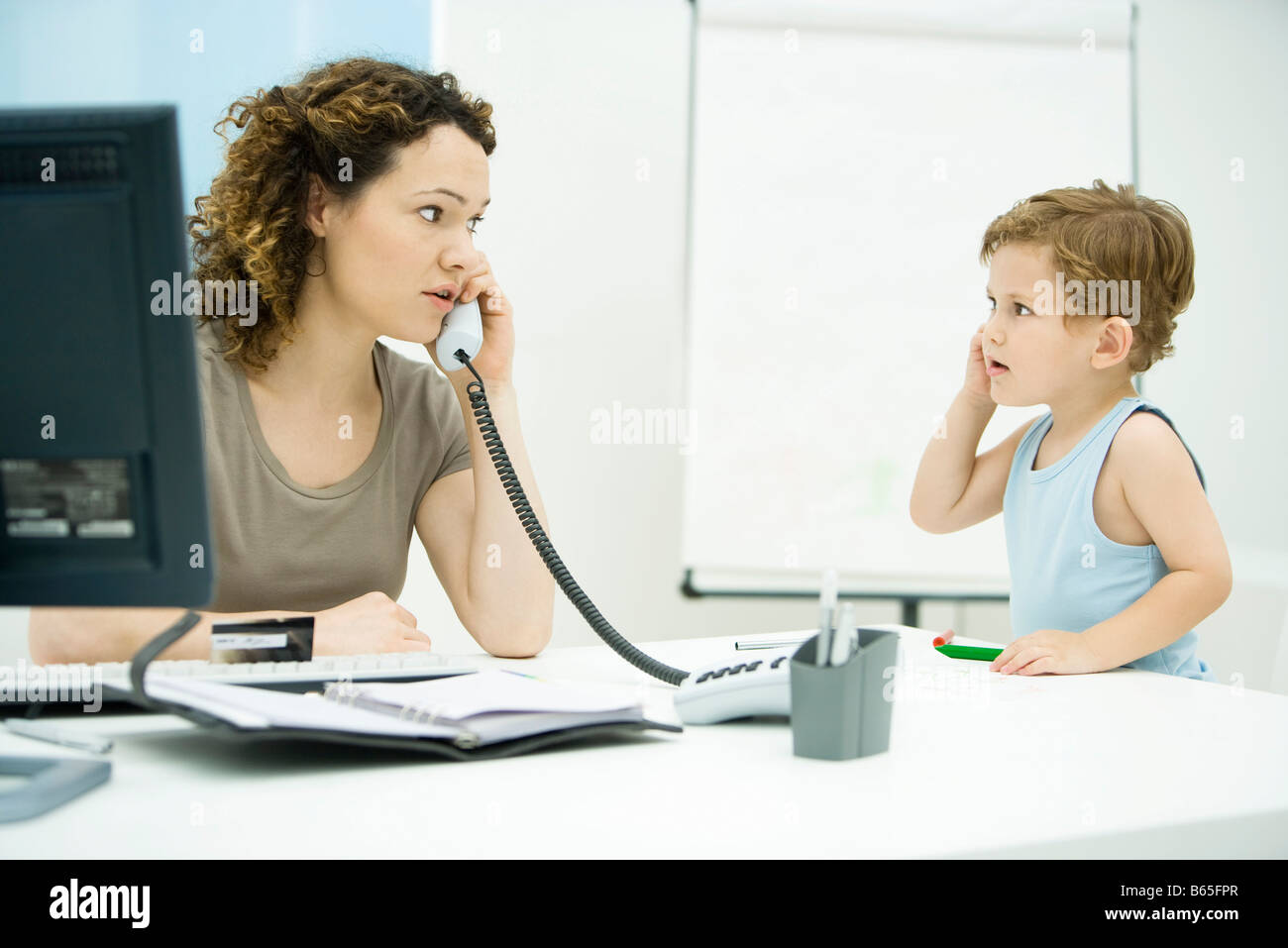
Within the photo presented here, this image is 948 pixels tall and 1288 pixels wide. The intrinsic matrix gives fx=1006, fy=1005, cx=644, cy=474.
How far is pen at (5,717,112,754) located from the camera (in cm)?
69

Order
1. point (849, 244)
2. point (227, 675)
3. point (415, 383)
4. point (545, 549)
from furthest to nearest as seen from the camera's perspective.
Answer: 1. point (849, 244)
2. point (415, 383)
3. point (545, 549)
4. point (227, 675)

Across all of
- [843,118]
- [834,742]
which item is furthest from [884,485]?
[834,742]

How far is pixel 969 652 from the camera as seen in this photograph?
1251mm

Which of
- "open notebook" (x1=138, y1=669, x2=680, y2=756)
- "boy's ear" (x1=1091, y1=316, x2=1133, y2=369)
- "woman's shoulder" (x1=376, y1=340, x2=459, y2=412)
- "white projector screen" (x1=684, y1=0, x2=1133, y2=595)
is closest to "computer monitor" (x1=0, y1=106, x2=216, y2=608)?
"open notebook" (x1=138, y1=669, x2=680, y2=756)

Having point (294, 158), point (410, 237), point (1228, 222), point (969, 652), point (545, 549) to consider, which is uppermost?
point (1228, 222)

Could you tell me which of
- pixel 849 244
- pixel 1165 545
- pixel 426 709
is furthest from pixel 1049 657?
Result: pixel 849 244

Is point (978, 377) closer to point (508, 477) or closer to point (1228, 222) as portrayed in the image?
point (508, 477)

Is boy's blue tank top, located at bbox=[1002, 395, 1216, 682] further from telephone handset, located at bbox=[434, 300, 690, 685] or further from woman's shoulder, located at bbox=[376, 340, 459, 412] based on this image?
woman's shoulder, located at bbox=[376, 340, 459, 412]

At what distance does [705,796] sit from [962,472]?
1143 millimetres

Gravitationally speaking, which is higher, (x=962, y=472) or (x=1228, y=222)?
(x=1228, y=222)

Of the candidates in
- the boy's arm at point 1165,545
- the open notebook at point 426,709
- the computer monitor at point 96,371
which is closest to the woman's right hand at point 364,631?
the open notebook at point 426,709

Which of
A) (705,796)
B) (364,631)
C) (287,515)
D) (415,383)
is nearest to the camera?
(705,796)
